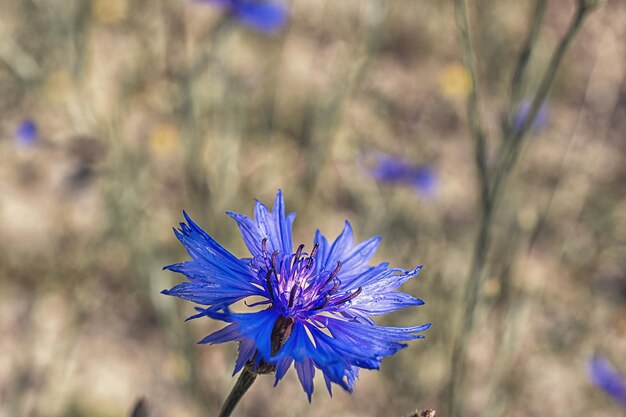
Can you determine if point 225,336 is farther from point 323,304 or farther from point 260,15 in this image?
point 260,15

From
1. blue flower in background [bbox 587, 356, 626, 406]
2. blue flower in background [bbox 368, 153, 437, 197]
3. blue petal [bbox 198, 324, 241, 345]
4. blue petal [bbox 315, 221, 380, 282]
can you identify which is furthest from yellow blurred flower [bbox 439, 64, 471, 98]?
blue petal [bbox 198, 324, 241, 345]

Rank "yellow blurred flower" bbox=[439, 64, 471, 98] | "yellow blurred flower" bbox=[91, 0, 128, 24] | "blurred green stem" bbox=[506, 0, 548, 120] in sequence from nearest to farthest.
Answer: "blurred green stem" bbox=[506, 0, 548, 120] → "yellow blurred flower" bbox=[91, 0, 128, 24] → "yellow blurred flower" bbox=[439, 64, 471, 98]

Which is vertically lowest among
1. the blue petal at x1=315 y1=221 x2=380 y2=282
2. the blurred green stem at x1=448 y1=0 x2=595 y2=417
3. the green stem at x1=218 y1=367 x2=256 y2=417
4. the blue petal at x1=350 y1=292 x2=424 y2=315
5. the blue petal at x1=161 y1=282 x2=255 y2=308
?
the green stem at x1=218 y1=367 x2=256 y2=417

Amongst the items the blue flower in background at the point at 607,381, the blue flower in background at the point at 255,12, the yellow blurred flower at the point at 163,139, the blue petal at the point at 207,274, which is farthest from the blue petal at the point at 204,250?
the yellow blurred flower at the point at 163,139

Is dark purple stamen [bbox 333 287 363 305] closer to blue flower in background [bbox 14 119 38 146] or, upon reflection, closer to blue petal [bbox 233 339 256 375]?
blue petal [bbox 233 339 256 375]

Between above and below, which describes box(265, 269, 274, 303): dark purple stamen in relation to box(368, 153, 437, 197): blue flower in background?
below
